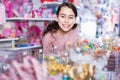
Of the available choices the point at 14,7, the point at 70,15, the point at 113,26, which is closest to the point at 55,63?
the point at 70,15

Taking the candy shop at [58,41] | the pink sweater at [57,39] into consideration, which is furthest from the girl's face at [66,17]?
the pink sweater at [57,39]

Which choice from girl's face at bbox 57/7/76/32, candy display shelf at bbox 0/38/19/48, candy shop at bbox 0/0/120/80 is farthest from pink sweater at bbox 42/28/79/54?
candy display shelf at bbox 0/38/19/48

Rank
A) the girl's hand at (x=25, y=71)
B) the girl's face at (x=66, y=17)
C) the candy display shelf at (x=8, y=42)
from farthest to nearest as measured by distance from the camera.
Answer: the candy display shelf at (x=8, y=42)
the girl's face at (x=66, y=17)
the girl's hand at (x=25, y=71)

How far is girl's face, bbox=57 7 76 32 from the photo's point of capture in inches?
110

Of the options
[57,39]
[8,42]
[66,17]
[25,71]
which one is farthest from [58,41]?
[25,71]

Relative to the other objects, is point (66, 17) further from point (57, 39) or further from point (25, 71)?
point (25, 71)

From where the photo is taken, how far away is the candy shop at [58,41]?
142 cm

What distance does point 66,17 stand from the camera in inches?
111

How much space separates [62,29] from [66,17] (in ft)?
0.69

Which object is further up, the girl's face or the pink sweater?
the girl's face

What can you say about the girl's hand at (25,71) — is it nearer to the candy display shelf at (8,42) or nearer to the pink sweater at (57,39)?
the pink sweater at (57,39)

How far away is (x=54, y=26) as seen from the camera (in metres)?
3.04

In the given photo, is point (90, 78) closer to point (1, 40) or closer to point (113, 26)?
point (1, 40)

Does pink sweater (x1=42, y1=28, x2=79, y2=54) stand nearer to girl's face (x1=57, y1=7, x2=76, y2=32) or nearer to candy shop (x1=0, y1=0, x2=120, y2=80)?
candy shop (x1=0, y1=0, x2=120, y2=80)
